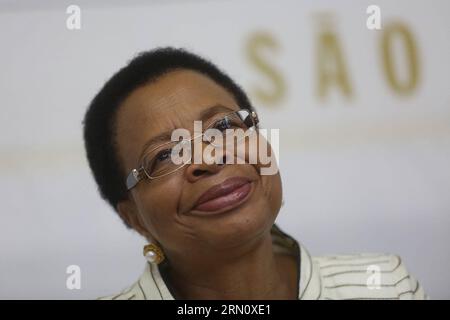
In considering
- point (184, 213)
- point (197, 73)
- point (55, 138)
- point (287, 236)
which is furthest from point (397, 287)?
point (55, 138)

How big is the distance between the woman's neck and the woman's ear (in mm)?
90

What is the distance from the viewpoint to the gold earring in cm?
87

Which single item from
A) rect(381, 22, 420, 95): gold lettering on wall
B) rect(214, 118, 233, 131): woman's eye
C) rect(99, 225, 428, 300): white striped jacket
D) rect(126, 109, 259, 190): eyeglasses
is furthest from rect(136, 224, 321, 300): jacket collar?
rect(381, 22, 420, 95): gold lettering on wall

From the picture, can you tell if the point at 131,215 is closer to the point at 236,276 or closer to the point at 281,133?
the point at 236,276

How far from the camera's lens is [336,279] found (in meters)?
0.91

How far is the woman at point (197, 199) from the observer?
747 millimetres

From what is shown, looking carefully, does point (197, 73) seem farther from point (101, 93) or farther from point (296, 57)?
point (296, 57)

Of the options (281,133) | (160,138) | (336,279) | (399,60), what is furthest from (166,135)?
(399,60)

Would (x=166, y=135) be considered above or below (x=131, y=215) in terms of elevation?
above

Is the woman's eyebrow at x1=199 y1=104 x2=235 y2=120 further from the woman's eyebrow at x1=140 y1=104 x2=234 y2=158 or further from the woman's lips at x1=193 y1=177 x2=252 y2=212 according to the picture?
the woman's lips at x1=193 y1=177 x2=252 y2=212

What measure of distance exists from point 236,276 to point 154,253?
175 millimetres
